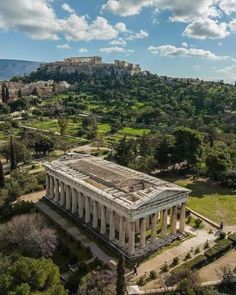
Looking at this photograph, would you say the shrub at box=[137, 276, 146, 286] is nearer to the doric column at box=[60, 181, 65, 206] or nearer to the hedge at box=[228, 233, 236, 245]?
the hedge at box=[228, 233, 236, 245]

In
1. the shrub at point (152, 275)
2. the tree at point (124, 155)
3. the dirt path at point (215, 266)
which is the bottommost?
the dirt path at point (215, 266)

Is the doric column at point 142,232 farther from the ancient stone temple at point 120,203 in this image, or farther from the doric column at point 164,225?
the doric column at point 164,225

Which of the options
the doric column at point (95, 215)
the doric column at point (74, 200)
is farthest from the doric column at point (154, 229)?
the doric column at point (74, 200)

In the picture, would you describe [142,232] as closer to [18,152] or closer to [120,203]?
[120,203]

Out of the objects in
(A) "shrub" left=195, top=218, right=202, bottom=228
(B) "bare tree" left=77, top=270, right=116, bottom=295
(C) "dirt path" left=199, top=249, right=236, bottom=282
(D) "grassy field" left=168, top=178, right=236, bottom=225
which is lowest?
(C) "dirt path" left=199, top=249, right=236, bottom=282

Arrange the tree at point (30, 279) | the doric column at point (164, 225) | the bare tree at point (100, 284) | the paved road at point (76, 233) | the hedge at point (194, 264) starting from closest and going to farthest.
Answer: the tree at point (30, 279)
the bare tree at point (100, 284)
the hedge at point (194, 264)
the paved road at point (76, 233)
the doric column at point (164, 225)

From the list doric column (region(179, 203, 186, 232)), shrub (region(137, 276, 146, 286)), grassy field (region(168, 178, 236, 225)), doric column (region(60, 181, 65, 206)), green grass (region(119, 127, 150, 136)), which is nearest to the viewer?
shrub (region(137, 276, 146, 286))

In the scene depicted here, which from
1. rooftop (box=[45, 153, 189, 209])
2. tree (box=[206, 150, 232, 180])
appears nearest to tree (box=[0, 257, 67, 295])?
rooftop (box=[45, 153, 189, 209])
